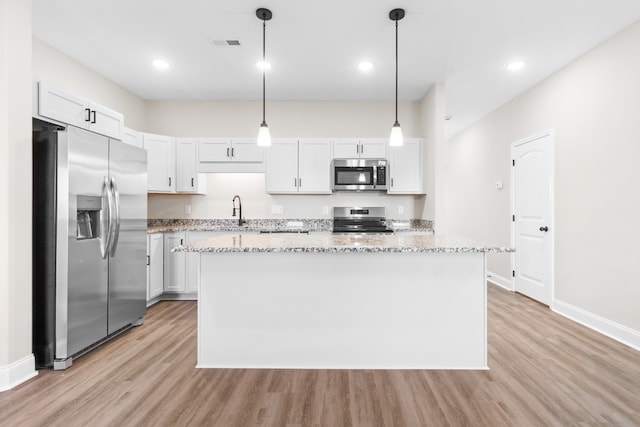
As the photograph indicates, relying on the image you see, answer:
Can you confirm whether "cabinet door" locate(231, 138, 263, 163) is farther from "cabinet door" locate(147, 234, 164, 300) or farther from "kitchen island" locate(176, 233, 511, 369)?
"kitchen island" locate(176, 233, 511, 369)

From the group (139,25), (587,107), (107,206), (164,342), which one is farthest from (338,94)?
(164,342)

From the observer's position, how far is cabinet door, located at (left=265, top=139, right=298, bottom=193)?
4.66 meters

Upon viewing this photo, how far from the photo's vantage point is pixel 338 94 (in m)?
4.70

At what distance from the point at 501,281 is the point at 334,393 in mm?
4047

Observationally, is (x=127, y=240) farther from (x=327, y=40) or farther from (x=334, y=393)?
(x=327, y=40)

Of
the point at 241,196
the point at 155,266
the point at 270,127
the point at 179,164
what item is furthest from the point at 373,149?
the point at 155,266

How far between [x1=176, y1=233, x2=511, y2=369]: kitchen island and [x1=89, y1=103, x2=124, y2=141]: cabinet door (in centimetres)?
176

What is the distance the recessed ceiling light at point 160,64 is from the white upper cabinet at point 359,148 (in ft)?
7.21

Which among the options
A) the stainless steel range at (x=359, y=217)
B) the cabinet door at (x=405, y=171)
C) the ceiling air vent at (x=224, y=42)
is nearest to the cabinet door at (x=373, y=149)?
the cabinet door at (x=405, y=171)

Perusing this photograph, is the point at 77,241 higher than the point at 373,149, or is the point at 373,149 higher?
the point at 373,149

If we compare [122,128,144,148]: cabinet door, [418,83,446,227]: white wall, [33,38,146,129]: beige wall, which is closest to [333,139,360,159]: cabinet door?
[418,83,446,227]: white wall

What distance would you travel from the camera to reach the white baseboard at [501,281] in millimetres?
4919

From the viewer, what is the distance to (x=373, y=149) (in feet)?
15.4

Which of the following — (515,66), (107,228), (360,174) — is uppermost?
(515,66)
